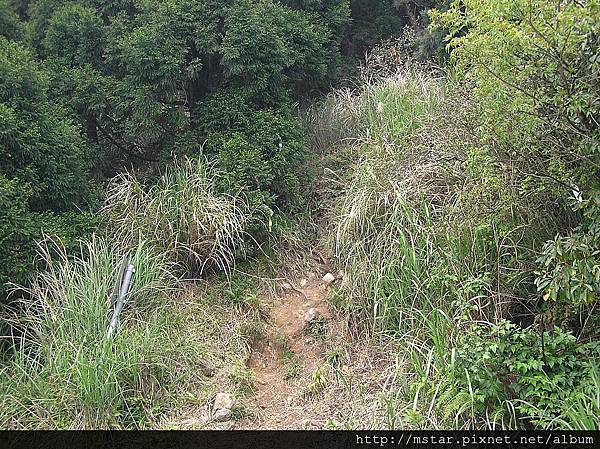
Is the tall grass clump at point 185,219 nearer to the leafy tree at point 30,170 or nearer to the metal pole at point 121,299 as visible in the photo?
the leafy tree at point 30,170

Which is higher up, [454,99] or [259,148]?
[259,148]

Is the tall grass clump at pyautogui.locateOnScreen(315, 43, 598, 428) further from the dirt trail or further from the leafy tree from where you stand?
the leafy tree

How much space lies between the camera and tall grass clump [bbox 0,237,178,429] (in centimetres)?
313

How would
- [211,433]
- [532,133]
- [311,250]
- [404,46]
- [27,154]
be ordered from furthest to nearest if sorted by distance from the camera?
[404,46] → [311,250] → [27,154] → [211,433] → [532,133]

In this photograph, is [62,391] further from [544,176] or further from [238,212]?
[544,176]

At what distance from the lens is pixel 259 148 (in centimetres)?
492

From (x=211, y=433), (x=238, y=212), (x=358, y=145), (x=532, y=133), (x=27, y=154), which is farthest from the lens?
(x=358, y=145)

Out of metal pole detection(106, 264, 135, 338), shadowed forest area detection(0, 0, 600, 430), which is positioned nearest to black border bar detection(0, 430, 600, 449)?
shadowed forest area detection(0, 0, 600, 430)

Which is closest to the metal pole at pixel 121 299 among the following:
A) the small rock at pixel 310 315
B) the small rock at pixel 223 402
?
the small rock at pixel 223 402

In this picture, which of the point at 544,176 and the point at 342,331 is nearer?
the point at 544,176

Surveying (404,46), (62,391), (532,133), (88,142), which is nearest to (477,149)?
(532,133)

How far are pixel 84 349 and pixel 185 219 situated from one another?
1415mm

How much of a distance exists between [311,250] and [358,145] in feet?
4.42

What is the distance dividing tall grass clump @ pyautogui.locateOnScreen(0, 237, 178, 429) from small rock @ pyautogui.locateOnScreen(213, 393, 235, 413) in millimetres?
384
